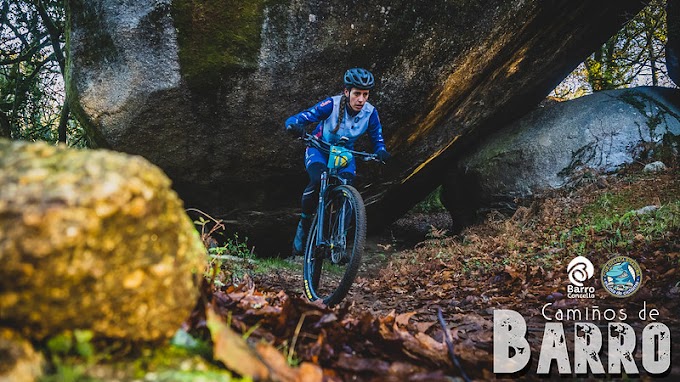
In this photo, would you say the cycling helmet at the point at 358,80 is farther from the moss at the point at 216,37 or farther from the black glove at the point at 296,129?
the moss at the point at 216,37

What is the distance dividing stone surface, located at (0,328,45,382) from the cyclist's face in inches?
167

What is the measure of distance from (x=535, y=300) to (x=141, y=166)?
3.77 meters

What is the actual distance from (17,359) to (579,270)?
15.3 ft

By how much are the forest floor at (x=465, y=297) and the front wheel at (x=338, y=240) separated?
0.28 m

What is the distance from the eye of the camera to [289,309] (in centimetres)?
193

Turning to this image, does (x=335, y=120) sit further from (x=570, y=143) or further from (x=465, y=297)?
Result: (x=570, y=143)

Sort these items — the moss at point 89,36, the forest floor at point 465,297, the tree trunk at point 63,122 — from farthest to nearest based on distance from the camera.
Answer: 1. the tree trunk at point 63,122
2. the moss at point 89,36
3. the forest floor at point 465,297

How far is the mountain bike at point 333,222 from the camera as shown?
13.5 ft

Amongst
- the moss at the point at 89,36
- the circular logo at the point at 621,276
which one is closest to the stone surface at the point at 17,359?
the circular logo at the point at 621,276

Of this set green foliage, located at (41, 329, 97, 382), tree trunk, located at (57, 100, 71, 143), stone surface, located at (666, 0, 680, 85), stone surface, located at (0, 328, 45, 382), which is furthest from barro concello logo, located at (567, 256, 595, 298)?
tree trunk, located at (57, 100, 71, 143)

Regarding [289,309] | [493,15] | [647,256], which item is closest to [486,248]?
[647,256]

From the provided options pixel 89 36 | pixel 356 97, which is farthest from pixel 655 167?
pixel 89 36

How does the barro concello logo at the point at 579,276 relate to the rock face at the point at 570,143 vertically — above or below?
below

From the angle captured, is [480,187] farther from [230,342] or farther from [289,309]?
[230,342]
